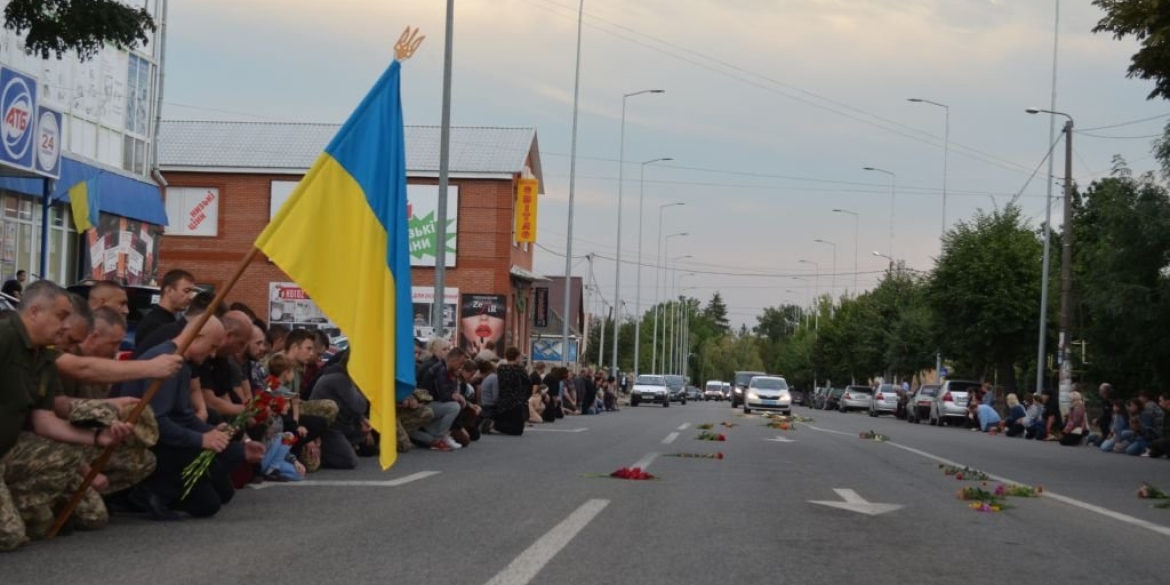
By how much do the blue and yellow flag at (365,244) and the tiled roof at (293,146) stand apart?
182 ft

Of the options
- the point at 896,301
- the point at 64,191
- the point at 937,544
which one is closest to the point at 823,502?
the point at 937,544

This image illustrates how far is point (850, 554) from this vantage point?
959 centimetres

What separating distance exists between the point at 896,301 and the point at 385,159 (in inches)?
3322

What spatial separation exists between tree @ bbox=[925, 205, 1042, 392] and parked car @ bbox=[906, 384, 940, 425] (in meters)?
2.35

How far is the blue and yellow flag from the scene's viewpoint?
939 centimetres

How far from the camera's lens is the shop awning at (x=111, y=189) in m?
32.5

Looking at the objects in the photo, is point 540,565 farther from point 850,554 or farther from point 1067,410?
point 1067,410

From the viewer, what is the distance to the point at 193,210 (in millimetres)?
65750

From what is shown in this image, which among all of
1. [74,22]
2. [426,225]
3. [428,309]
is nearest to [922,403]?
[428,309]

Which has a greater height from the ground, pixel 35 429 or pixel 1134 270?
pixel 1134 270

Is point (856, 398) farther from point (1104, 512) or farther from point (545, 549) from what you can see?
point (545, 549)

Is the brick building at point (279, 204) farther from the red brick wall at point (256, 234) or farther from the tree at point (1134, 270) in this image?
the tree at point (1134, 270)

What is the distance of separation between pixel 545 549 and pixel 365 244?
2.27m

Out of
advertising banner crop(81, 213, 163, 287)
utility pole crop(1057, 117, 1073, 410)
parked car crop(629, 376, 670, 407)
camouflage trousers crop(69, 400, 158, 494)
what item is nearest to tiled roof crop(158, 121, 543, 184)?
parked car crop(629, 376, 670, 407)
